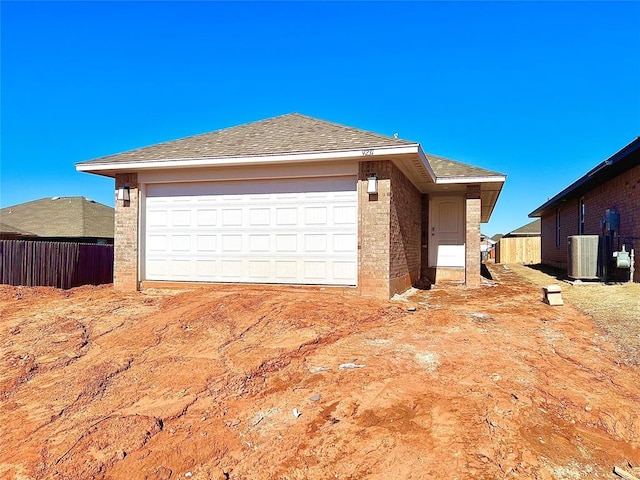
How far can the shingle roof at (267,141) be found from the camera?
8549 millimetres

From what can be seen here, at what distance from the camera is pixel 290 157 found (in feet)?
27.7

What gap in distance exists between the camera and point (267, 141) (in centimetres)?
963

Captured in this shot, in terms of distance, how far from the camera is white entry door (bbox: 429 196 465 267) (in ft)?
42.6

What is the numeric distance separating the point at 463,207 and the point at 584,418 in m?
10.2

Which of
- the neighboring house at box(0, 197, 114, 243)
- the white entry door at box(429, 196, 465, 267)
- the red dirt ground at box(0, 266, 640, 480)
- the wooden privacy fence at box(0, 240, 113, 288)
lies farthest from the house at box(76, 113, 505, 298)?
the neighboring house at box(0, 197, 114, 243)

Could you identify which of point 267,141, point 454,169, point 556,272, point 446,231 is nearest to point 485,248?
point 556,272

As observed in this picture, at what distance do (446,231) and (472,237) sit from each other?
5.38 feet

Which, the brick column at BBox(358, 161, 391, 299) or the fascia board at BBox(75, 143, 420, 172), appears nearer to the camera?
the fascia board at BBox(75, 143, 420, 172)

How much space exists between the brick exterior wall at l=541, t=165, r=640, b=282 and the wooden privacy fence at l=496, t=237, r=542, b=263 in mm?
6898

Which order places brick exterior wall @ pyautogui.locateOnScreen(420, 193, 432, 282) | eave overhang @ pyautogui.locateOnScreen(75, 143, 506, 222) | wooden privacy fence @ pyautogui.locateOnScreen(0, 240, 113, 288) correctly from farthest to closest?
1. brick exterior wall @ pyautogui.locateOnScreen(420, 193, 432, 282)
2. wooden privacy fence @ pyautogui.locateOnScreen(0, 240, 113, 288)
3. eave overhang @ pyautogui.locateOnScreen(75, 143, 506, 222)

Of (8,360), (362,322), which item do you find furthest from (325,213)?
(8,360)

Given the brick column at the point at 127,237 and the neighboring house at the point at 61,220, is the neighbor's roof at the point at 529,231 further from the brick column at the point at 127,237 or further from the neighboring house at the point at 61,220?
the brick column at the point at 127,237

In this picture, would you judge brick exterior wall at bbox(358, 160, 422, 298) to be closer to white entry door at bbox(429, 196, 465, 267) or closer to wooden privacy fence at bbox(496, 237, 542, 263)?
white entry door at bbox(429, 196, 465, 267)

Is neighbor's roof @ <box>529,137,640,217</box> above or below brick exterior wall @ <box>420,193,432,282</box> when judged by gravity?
above
